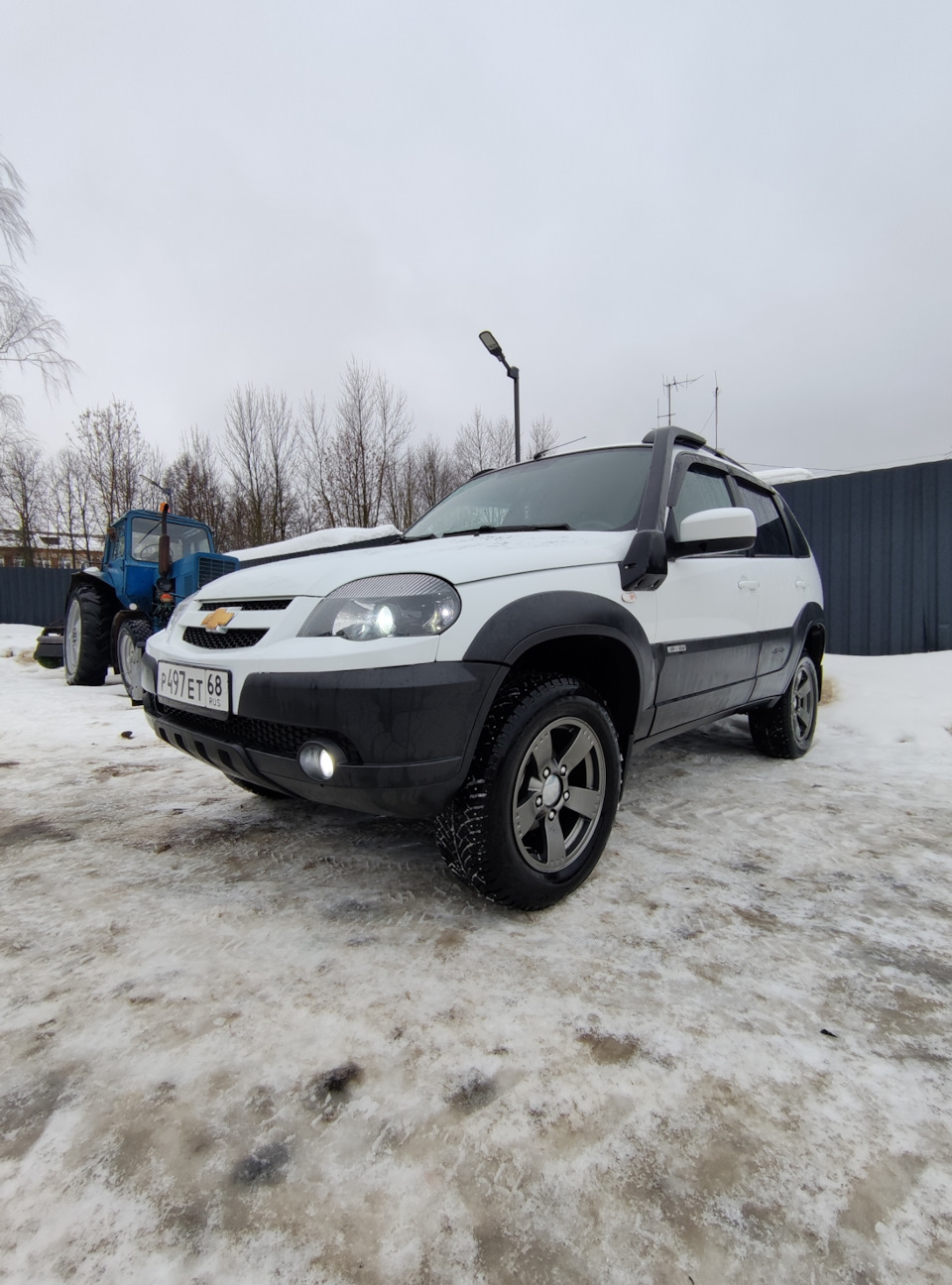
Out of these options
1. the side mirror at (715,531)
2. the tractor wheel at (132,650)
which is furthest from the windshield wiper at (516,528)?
the tractor wheel at (132,650)

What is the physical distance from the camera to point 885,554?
6559 mm

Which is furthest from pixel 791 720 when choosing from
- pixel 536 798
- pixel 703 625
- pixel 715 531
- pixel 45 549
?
pixel 45 549

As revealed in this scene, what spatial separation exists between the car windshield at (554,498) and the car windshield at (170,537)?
5.54 meters

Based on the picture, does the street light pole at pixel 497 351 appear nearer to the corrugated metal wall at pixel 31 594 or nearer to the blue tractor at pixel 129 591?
the blue tractor at pixel 129 591

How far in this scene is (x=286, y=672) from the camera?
68.6 inches

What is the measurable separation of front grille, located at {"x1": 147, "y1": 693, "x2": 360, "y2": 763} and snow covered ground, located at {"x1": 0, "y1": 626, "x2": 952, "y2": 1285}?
1.95 feet

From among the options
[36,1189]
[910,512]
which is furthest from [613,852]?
[910,512]

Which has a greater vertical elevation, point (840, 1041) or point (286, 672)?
point (286, 672)

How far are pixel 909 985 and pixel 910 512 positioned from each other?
6.19 m

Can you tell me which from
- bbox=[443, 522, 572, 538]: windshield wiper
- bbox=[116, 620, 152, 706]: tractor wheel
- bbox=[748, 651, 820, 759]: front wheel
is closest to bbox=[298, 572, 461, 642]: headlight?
bbox=[443, 522, 572, 538]: windshield wiper

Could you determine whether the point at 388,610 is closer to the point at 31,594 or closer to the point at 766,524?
the point at 766,524

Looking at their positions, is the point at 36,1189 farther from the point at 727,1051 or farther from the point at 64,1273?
the point at 727,1051

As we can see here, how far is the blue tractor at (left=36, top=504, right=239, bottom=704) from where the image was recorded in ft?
22.7

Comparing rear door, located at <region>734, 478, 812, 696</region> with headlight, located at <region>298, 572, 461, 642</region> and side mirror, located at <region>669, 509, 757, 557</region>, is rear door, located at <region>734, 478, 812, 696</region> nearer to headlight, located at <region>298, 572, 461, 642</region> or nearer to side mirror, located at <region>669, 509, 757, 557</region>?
side mirror, located at <region>669, 509, 757, 557</region>
